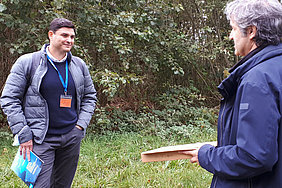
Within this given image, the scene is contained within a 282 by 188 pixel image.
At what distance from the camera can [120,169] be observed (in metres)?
4.43

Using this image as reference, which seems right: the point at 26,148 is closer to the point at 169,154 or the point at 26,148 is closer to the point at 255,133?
the point at 169,154

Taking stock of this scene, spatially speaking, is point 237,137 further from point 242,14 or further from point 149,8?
point 149,8

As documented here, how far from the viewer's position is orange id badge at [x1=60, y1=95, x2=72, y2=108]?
111 inches

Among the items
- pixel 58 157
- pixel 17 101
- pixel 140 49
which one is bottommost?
pixel 58 157

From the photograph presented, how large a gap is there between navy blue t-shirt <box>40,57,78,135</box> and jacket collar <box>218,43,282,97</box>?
1776 mm

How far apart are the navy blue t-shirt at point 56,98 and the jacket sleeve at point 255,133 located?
1.90 m

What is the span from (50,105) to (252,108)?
2.02 meters

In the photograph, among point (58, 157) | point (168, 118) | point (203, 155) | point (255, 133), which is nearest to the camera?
point (255, 133)

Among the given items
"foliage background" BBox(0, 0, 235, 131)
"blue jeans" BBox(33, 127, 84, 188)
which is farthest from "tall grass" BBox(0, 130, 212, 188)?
"blue jeans" BBox(33, 127, 84, 188)

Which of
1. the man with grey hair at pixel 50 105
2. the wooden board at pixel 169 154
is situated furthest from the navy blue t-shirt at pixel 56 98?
the wooden board at pixel 169 154

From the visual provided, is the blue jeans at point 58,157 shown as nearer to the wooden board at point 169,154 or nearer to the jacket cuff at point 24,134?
the jacket cuff at point 24,134

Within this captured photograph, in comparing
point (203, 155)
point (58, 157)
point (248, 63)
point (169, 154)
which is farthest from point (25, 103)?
point (248, 63)

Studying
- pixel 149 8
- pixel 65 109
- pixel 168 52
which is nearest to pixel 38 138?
pixel 65 109

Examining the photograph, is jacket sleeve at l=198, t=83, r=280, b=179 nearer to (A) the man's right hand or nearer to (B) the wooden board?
(B) the wooden board
